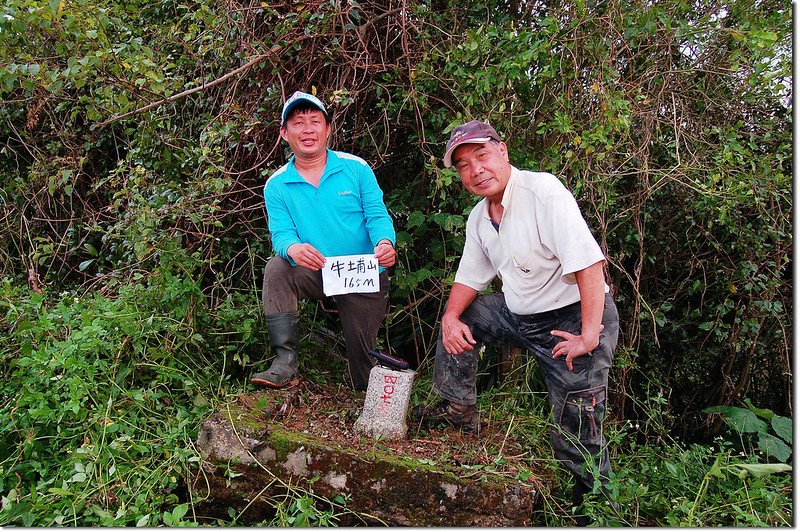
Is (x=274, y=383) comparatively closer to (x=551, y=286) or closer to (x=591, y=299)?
(x=551, y=286)

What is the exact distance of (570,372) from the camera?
294cm

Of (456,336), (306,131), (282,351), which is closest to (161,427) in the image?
(282,351)

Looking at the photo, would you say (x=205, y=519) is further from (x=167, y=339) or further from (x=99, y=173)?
(x=99, y=173)

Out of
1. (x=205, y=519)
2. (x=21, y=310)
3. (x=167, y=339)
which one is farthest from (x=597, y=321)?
(x=21, y=310)

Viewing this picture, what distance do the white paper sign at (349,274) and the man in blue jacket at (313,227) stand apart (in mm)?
52

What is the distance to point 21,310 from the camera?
3.97 metres

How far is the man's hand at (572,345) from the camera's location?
279 centimetres

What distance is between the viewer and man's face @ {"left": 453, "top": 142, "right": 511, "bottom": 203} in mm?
2920

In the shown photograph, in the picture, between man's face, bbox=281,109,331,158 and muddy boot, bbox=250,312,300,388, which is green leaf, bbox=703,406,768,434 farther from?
man's face, bbox=281,109,331,158

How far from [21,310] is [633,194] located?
3.81 meters

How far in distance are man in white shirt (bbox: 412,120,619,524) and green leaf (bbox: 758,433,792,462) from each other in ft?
4.24

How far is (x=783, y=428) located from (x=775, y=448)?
0.78 ft

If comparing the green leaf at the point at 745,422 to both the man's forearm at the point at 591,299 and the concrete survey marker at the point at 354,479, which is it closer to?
the concrete survey marker at the point at 354,479

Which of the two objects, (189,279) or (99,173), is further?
(99,173)
